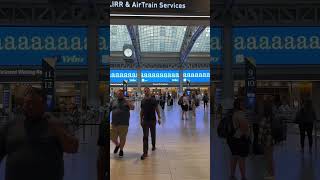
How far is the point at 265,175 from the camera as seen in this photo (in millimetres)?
7902

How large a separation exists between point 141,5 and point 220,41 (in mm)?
1703

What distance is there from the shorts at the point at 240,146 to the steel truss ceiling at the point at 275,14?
8.53 ft

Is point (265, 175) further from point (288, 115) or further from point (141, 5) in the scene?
point (141, 5)

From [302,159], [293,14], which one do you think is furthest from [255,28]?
[302,159]

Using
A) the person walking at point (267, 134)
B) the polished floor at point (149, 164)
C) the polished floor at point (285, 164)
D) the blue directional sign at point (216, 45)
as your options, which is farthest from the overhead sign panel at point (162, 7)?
the polished floor at point (285, 164)

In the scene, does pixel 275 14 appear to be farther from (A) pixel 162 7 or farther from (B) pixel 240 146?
(B) pixel 240 146

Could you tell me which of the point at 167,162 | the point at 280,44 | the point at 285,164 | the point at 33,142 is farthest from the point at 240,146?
the point at 33,142

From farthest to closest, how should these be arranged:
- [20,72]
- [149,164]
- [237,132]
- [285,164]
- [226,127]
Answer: [149,164]
[285,164]
[237,132]
[226,127]
[20,72]

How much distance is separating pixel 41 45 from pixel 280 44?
87.3 inches

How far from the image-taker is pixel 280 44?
14.2ft

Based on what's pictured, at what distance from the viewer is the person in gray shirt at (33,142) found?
3.21 metres

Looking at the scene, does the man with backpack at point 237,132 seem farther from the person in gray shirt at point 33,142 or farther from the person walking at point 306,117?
the person in gray shirt at point 33,142

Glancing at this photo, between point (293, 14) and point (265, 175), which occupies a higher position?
point (293, 14)

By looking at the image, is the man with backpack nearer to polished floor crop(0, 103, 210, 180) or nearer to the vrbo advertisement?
polished floor crop(0, 103, 210, 180)
